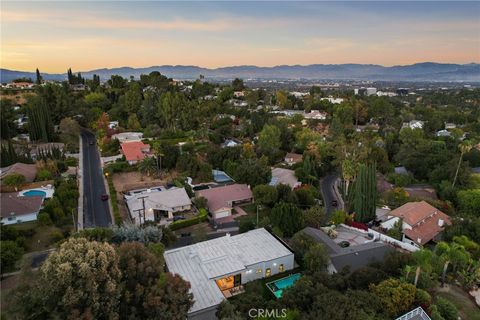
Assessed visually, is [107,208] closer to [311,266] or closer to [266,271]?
[266,271]

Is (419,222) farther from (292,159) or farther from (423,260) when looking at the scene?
(292,159)

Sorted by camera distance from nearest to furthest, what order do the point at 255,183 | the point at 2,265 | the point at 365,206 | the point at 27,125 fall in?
the point at 2,265
the point at 365,206
the point at 255,183
the point at 27,125

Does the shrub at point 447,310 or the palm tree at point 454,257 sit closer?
the shrub at point 447,310

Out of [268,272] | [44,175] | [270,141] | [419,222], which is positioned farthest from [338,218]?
[44,175]

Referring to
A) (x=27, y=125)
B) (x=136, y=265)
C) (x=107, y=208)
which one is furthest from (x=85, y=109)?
Answer: (x=136, y=265)

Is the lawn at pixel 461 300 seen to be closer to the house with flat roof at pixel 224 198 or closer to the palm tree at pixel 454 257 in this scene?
the palm tree at pixel 454 257

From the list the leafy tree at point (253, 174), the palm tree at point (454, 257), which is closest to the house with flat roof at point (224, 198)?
the leafy tree at point (253, 174)
